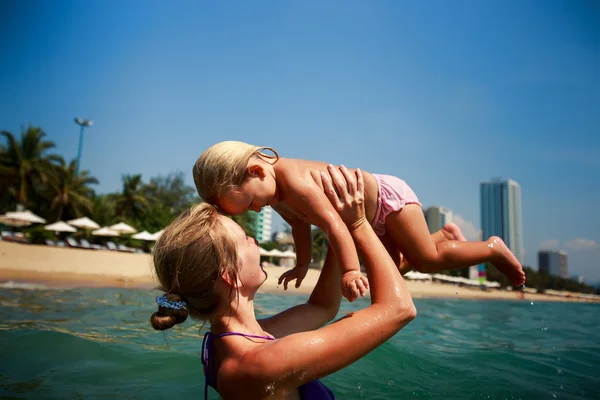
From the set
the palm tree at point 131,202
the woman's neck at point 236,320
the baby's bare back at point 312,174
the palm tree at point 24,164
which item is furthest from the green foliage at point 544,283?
the woman's neck at point 236,320

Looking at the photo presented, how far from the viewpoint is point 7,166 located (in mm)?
34469

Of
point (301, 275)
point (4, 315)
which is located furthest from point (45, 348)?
point (301, 275)

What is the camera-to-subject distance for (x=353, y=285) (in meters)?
2.24

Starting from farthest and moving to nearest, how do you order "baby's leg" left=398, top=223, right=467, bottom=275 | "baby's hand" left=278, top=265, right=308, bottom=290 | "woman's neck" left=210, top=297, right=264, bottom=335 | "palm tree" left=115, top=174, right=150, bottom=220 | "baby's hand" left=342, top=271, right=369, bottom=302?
"palm tree" left=115, top=174, right=150, bottom=220, "baby's leg" left=398, top=223, right=467, bottom=275, "baby's hand" left=278, top=265, right=308, bottom=290, "baby's hand" left=342, top=271, right=369, bottom=302, "woman's neck" left=210, top=297, right=264, bottom=335

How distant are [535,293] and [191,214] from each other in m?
74.2

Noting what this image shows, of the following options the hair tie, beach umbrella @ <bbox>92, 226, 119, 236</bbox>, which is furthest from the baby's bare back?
beach umbrella @ <bbox>92, 226, 119, 236</bbox>

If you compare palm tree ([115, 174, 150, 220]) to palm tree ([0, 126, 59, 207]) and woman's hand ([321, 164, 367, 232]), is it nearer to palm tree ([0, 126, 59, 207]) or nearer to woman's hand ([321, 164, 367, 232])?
palm tree ([0, 126, 59, 207])

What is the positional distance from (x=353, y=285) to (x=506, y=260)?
2.18m

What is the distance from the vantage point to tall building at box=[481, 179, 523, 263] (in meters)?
70.5

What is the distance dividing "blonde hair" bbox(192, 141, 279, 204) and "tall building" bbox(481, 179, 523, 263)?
230 feet

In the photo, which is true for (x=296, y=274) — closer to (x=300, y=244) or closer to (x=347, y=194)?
(x=300, y=244)

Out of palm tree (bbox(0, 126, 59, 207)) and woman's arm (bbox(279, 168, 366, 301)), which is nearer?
woman's arm (bbox(279, 168, 366, 301))

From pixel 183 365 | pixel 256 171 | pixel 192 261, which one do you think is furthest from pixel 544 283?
pixel 192 261

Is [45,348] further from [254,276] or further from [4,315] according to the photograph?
[254,276]
